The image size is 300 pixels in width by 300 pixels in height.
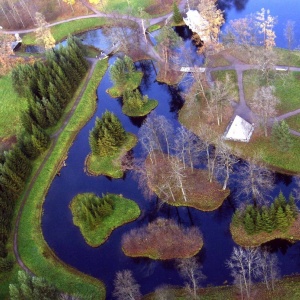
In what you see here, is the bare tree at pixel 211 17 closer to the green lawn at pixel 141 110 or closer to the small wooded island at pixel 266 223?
the green lawn at pixel 141 110

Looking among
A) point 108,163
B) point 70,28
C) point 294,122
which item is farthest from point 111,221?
point 70,28

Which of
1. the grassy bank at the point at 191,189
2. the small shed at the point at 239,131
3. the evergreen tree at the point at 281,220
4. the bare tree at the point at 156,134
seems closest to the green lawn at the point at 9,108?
the bare tree at the point at 156,134

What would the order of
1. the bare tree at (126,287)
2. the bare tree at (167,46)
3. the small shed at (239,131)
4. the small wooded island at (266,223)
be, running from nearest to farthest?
the bare tree at (126,287) → the small wooded island at (266,223) → the small shed at (239,131) → the bare tree at (167,46)

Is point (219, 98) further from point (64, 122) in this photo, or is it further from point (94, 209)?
point (64, 122)

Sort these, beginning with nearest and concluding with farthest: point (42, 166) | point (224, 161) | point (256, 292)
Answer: point (256, 292), point (224, 161), point (42, 166)

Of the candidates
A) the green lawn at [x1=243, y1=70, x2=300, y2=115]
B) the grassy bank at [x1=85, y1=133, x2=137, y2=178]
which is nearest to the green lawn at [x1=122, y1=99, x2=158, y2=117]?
the grassy bank at [x1=85, y1=133, x2=137, y2=178]

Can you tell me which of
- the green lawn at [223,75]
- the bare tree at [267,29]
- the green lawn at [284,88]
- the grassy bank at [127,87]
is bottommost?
the green lawn at [284,88]
